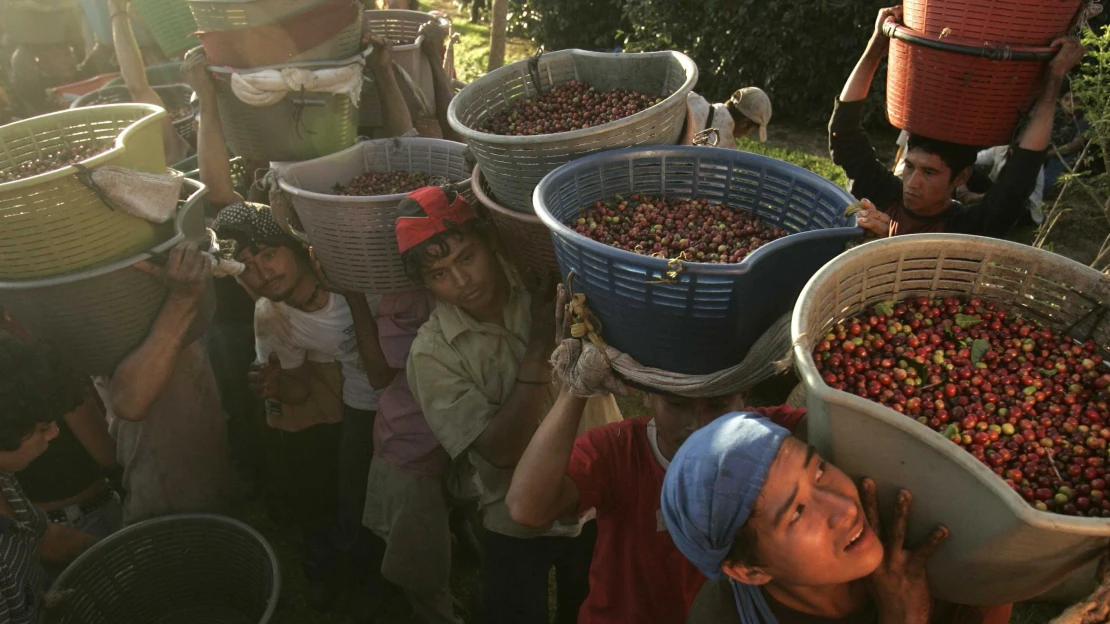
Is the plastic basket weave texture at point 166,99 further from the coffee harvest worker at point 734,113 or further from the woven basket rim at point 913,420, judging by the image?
the woven basket rim at point 913,420

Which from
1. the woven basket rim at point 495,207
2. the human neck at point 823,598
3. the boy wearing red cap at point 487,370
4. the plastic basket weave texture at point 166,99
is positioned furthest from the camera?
the plastic basket weave texture at point 166,99

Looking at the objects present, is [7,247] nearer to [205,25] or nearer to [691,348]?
[205,25]

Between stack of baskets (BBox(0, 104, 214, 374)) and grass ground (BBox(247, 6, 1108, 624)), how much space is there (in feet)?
5.50

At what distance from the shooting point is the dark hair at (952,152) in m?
3.18

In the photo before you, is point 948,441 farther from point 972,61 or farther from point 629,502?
point 972,61

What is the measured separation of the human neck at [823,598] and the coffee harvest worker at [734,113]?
7.49 feet

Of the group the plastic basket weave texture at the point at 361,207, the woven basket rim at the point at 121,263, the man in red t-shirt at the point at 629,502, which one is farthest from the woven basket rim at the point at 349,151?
the man in red t-shirt at the point at 629,502

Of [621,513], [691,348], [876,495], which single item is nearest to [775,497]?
[876,495]

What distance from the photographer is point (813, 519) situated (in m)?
1.44

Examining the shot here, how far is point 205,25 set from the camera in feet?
10.6

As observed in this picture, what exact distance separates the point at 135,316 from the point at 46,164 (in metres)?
0.83

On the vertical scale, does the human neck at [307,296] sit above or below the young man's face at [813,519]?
below

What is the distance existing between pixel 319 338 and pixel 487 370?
1.09 metres

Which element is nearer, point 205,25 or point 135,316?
point 135,316
